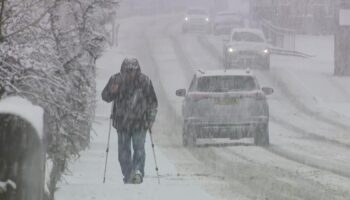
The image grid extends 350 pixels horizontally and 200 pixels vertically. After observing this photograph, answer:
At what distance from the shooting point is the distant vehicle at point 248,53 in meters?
45.5

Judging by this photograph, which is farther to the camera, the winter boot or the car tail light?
the car tail light

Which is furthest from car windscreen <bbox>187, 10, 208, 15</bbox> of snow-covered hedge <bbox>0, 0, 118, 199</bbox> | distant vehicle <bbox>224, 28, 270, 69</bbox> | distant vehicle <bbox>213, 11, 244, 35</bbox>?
snow-covered hedge <bbox>0, 0, 118, 199</bbox>

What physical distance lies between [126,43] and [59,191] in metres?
54.0

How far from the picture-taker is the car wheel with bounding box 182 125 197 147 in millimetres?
22247

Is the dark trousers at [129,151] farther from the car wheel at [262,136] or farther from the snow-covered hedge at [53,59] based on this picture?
the car wheel at [262,136]

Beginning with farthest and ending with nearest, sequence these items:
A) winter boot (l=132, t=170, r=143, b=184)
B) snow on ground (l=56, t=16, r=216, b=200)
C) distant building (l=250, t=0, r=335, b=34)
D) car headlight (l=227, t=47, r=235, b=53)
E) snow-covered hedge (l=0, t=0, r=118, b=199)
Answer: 1. distant building (l=250, t=0, r=335, b=34)
2. car headlight (l=227, t=47, r=235, b=53)
3. winter boot (l=132, t=170, r=143, b=184)
4. snow on ground (l=56, t=16, r=216, b=200)
5. snow-covered hedge (l=0, t=0, r=118, b=199)

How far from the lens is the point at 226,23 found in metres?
69.3

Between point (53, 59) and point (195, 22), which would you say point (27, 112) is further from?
point (195, 22)

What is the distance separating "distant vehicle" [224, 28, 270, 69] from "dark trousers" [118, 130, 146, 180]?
1248 inches

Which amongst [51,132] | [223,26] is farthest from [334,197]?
[223,26]

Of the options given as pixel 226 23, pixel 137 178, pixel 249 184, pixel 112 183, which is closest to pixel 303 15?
pixel 226 23

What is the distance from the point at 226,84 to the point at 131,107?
359 inches

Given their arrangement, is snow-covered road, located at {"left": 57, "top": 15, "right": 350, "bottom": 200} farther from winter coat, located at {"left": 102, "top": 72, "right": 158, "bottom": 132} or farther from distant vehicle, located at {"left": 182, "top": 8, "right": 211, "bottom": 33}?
distant vehicle, located at {"left": 182, "top": 8, "right": 211, "bottom": 33}

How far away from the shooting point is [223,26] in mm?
68938
